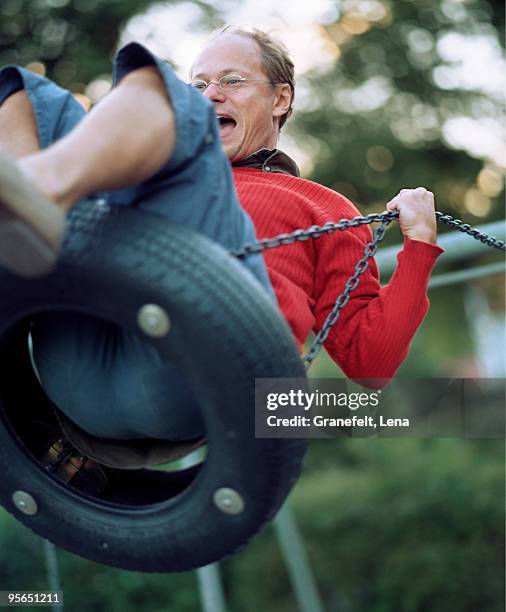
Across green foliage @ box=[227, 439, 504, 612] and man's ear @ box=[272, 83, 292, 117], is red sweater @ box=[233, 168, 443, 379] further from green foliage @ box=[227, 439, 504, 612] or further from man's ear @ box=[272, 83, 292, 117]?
green foliage @ box=[227, 439, 504, 612]

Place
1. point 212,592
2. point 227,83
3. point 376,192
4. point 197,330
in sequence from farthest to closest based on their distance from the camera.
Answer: point 376,192
point 212,592
point 227,83
point 197,330

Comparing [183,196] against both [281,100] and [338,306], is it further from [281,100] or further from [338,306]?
[281,100]

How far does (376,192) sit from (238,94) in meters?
7.64

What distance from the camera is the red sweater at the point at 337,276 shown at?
1.52m

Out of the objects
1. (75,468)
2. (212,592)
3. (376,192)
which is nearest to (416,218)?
(75,468)

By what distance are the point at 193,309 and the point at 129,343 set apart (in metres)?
0.22

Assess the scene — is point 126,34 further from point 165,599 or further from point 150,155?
point 150,155

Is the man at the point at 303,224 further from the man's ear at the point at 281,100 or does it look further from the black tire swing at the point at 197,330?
the black tire swing at the point at 197,330

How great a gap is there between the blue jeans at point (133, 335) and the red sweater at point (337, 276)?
0.24 metres

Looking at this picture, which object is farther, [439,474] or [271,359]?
[439,474]

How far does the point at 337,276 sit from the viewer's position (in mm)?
1608

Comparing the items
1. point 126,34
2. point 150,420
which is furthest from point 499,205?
point 150,420

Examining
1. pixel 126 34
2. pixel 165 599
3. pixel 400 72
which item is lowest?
pixel 400 72

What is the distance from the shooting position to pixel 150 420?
1299mm
